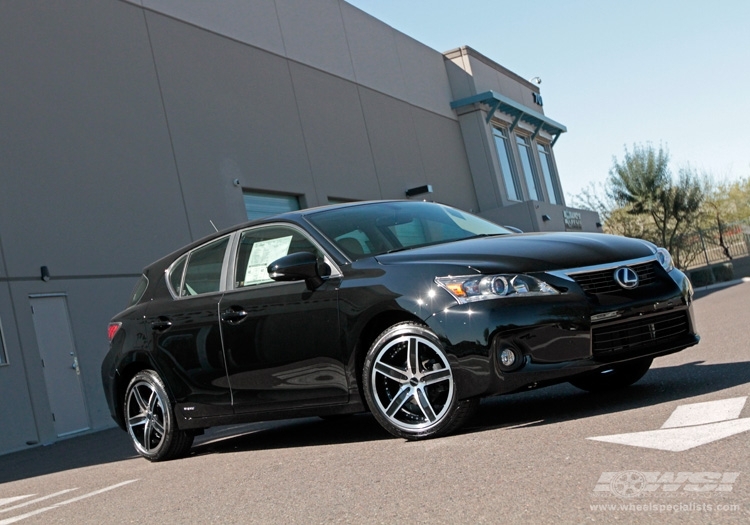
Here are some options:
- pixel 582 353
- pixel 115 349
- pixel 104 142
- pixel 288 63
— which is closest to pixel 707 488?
pixel 582 353

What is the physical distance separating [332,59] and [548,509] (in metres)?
25.0

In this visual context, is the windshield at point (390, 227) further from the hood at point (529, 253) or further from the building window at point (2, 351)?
the building window at point (2, 351)

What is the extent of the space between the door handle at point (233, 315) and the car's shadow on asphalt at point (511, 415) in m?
0.99

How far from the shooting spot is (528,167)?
143 ft

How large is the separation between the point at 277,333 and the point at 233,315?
456mm

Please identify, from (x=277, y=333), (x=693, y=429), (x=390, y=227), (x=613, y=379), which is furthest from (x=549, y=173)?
(x=693, y=429)

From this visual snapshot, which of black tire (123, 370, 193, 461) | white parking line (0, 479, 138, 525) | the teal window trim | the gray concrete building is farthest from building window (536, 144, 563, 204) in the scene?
white parking line (0, 479, 138, 525)

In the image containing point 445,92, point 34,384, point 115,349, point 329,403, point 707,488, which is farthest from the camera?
point 445,92

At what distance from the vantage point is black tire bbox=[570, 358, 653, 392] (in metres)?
7.08

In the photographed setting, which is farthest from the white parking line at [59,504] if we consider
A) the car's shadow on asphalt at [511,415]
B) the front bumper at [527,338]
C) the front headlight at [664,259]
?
the front headlight at [664,259]

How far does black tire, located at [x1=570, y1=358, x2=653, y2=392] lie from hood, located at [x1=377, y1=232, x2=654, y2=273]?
1040mm

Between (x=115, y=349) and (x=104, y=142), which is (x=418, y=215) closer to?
(x=115, y=349)

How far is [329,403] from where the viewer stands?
6340 millimetres

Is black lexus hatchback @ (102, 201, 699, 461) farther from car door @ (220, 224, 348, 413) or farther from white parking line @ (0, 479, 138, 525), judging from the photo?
white parking line @ (0, 479, 138, 525)
